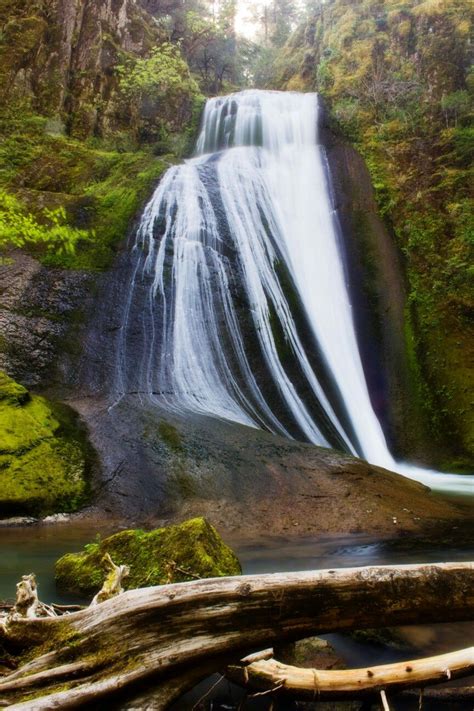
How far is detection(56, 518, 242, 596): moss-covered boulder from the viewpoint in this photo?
407 cm

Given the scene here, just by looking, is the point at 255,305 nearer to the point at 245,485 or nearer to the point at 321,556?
the point at 245,485

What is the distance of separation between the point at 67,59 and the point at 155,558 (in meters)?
22.0

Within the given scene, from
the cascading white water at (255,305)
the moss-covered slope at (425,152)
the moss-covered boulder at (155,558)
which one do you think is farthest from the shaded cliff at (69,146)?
the moss-covered slope at (425,152)

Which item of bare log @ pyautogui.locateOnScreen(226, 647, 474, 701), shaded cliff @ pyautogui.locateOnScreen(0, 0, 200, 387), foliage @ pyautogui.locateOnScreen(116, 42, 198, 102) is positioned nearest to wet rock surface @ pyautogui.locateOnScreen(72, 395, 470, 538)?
shaded cliff @ pyautogui.locateOnScreen(0, 0, 200, 387)

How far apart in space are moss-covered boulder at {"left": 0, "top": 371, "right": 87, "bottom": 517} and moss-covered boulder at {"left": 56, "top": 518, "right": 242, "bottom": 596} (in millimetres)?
2646

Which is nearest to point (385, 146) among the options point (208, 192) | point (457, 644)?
point (208, 192)

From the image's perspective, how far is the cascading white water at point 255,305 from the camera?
36.5 ft

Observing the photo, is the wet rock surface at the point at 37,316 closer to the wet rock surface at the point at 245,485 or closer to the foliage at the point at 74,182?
the foliage at the point at 74,182

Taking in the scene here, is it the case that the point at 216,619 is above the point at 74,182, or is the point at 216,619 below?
below

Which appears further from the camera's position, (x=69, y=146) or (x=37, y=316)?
(x=69, y=146)

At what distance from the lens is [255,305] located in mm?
13359

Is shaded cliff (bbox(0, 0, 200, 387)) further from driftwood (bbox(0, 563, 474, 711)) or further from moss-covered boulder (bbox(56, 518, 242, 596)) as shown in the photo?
driftwood (bbox(0, 563, 474, 711))

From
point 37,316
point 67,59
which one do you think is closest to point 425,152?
point 37,316

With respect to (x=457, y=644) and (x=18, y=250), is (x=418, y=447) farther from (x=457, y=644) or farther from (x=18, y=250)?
(x=18, y=250)
